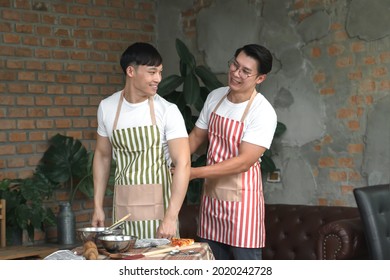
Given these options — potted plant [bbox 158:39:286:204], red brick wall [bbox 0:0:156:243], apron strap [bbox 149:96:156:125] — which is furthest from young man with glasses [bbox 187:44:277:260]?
red brick wall [bbox 0:0:156:243]

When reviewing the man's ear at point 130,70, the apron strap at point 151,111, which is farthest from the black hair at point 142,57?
the apron strap at point 151,111

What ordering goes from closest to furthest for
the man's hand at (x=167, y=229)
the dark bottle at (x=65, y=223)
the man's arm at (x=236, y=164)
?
the man's hand at (x=167, y=229) < the man's arm at (x=236, y=164) < the dark bottle at (x=65, y=223)

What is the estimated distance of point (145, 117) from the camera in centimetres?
344

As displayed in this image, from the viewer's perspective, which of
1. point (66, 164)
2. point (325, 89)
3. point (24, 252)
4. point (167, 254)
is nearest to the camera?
point (167, 254)

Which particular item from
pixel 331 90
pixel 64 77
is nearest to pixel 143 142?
pixel 331 90

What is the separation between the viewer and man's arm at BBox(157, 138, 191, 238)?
328cm

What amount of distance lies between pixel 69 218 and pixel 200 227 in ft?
5.47

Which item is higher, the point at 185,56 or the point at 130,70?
the point at 185,56

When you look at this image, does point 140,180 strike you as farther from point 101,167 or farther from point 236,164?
point 236,164

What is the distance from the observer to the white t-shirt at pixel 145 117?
11.1ft

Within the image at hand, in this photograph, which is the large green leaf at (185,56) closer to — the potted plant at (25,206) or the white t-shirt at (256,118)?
the potted plant at (25,206)

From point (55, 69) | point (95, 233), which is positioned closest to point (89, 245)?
point (95, 233)

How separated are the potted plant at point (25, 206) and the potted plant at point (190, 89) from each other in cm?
104

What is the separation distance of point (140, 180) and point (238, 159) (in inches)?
20.3
